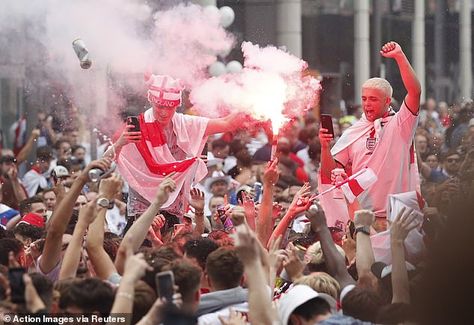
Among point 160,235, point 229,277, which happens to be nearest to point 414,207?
point 229,277

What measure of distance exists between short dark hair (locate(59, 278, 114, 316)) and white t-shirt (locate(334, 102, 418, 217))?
413 centimetres

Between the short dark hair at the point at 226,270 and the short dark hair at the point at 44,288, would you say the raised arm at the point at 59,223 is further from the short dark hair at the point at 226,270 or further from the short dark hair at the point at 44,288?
the short dark hair at the point at 44,288

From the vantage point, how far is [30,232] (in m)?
9.33

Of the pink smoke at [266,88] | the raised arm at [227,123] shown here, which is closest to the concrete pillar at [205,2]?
the pink smoke at [266,88]

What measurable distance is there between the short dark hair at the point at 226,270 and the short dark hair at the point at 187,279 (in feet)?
1.20

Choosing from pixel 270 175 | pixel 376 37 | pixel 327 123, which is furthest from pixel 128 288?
pixel 376 37

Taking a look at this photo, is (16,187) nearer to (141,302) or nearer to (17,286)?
(141,302)

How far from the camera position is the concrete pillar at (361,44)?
98.5ft

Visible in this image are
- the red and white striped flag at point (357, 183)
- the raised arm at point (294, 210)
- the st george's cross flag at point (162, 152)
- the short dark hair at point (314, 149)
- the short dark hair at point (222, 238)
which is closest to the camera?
the short dark hair at point (222, 238)

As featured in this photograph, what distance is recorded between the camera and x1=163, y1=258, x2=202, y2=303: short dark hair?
623cm

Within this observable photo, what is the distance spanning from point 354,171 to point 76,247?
372cm

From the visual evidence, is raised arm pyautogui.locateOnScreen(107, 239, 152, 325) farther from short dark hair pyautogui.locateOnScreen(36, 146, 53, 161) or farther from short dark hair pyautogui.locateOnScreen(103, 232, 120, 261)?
short dark hair pyautogui.locateOnScreen(36, 146, 53, 161)

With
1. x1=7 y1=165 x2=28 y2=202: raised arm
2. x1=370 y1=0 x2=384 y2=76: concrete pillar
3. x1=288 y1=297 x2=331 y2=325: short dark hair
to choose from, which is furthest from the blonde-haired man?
x1=370 y1=0 x2=384 y2=76: concrete pillar

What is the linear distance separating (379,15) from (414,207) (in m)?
21.3
